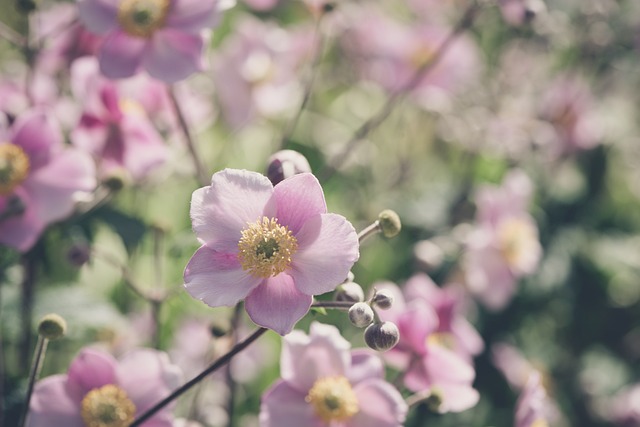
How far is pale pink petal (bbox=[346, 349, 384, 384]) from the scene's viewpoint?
108 centimetres

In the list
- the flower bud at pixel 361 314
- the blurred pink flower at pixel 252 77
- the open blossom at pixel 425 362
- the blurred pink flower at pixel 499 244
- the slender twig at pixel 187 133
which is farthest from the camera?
the blurred pink flower at pixel 252 77

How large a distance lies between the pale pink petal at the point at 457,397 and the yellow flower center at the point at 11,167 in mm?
788

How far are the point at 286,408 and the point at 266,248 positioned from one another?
28 centimetres

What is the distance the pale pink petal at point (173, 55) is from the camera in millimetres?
A: 1240

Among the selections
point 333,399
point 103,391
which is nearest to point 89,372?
point 103,391

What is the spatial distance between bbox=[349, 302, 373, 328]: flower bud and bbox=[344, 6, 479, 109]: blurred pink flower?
1.35 meters

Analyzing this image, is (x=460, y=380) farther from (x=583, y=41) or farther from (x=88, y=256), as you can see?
(x=583, y=41)

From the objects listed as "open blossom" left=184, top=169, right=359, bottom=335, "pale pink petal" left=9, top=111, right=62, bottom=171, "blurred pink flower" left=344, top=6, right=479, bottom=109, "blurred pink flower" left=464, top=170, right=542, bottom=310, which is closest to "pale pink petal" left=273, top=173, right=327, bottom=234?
"open blossom" left=184, top=169, right=359, bottom=335

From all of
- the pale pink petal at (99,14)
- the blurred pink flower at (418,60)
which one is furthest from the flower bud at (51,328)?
the blurred pink flower at (418,60)

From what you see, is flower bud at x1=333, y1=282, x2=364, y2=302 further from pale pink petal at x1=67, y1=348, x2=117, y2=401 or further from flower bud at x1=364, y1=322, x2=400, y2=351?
pale pink petal at x1=67, y1=348, x2=117, y2=401

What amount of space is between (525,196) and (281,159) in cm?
94

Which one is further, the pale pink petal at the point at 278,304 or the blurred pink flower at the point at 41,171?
the blurred pink flower at the point at 41,171

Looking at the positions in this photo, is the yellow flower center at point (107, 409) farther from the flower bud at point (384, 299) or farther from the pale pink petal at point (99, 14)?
the pale pink petal at point (99, 14)

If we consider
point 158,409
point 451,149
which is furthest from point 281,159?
point 451,149
